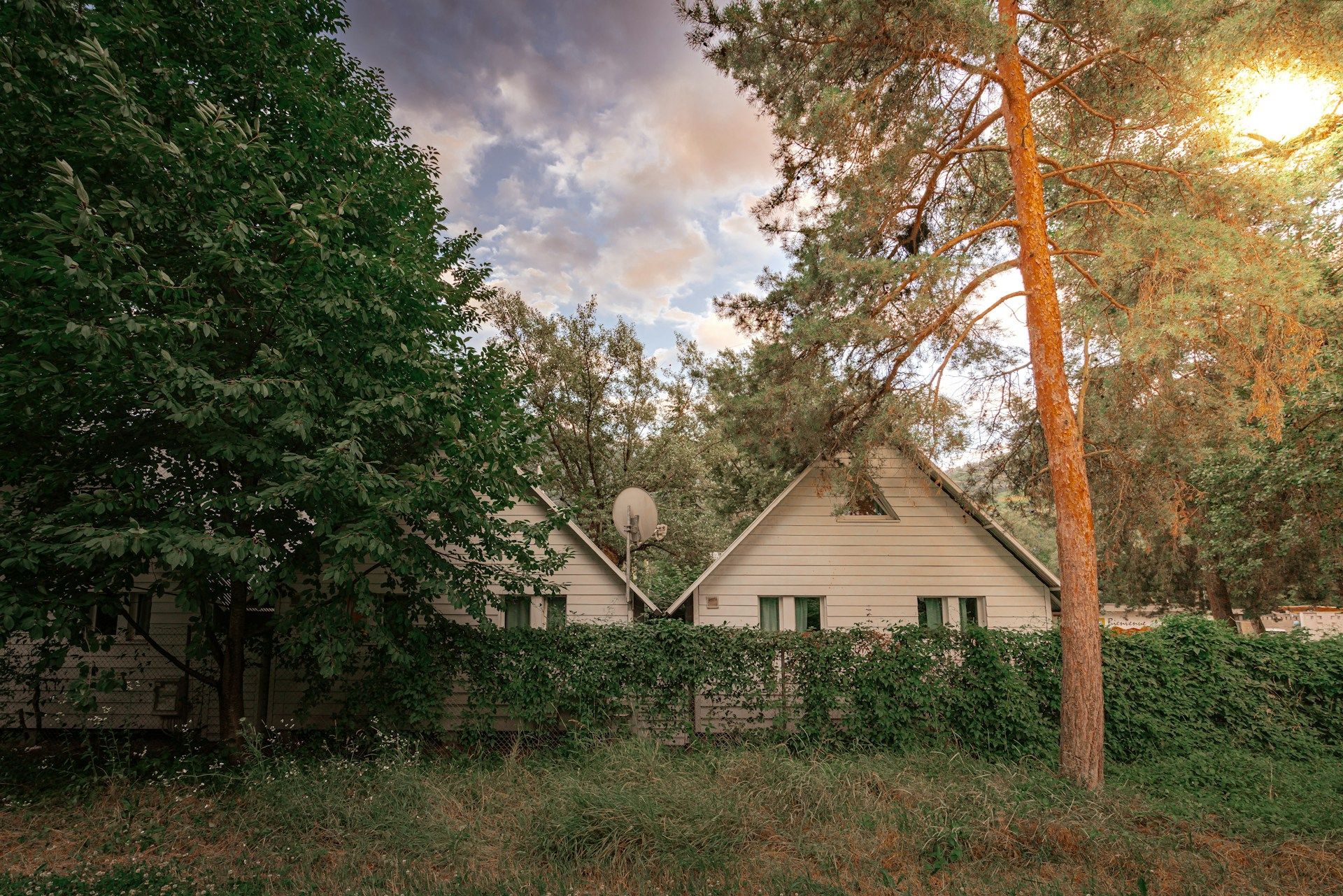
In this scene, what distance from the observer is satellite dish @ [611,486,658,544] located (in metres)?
11.4

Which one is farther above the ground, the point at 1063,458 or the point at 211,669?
the point at 1063,458

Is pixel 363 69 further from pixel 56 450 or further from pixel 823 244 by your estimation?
pixel 823 244

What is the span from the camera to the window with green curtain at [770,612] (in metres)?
12.8

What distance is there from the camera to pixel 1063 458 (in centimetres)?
778

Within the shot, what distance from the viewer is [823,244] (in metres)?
9.20

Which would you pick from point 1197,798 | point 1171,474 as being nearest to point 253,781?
point 1197,798

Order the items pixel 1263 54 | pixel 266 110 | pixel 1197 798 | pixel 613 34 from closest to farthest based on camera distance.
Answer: pixel 1263 54 < pixel 1197 798 < pixel 266 110 < pixel 613 34

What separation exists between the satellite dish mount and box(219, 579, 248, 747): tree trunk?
5.71 m

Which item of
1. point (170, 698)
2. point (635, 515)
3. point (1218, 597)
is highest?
point (635, 515)

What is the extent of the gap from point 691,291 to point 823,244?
785 cm

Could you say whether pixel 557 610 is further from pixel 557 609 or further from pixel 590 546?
pixel 590 546

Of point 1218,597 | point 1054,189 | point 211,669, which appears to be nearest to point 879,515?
point 1054,189

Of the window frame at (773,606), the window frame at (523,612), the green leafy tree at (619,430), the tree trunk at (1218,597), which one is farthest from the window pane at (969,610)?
the tree trunk at (1218,597)

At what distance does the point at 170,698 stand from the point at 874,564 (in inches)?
518
